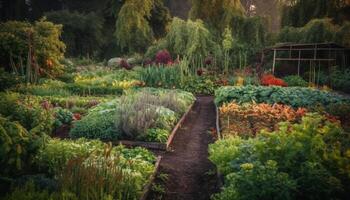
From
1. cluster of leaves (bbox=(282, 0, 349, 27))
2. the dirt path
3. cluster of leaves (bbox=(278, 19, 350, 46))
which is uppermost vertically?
cluster of leaves (bbox=(282, 0, 349, 27))

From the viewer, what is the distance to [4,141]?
15.0 feet

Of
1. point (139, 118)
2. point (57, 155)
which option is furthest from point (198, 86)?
point (57, 155)

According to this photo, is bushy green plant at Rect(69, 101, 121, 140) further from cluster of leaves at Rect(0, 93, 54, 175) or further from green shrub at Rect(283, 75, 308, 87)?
green shrub at Rect(283, 75, 308, 87)

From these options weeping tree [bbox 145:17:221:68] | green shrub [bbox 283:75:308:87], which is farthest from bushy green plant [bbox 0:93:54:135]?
weeping tree [bbox 145:17:221:68]

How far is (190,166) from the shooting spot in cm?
730

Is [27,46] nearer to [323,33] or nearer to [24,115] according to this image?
[24,115]

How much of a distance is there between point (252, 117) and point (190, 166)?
11.9 ft

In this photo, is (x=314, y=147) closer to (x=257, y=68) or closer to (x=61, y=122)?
(x=61, y=122)

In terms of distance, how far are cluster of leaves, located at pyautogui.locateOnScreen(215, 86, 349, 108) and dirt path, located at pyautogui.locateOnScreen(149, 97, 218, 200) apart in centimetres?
195

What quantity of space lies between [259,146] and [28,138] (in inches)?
118

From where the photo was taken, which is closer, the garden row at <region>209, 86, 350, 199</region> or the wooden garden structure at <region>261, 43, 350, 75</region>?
the garden row at <region>209, 86, 350, 199</region>

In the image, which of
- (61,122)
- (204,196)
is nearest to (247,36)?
(61,122)

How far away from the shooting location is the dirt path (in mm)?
6113

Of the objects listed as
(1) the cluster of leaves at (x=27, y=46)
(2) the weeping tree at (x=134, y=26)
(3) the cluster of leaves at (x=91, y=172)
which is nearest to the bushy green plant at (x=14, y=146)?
(3) the cluster of leaves at (x=91, y=172)
